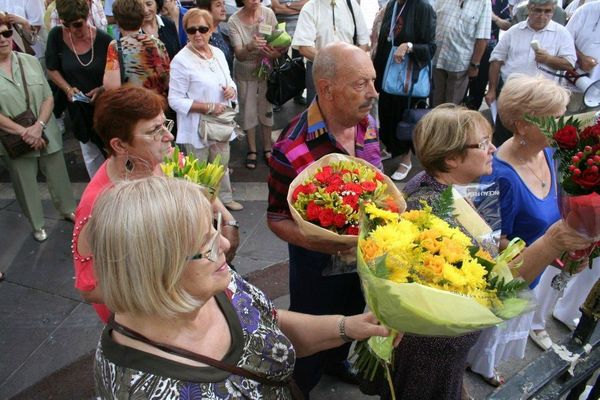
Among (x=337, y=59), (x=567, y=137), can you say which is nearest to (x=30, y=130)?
(x=337, y=59)

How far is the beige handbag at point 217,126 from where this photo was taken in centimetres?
470

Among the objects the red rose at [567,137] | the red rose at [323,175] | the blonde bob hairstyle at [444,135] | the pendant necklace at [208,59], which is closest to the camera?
the red rose at [567,137]

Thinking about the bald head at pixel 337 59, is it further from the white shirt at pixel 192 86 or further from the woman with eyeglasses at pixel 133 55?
the woman with eyeglasses at pixel 133 55

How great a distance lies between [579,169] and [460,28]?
4637mm

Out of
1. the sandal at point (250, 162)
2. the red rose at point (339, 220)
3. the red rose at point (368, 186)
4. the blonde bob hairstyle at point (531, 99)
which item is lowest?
the sandal at point (250, 162)

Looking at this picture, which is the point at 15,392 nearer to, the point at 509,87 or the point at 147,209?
the point at 147,209

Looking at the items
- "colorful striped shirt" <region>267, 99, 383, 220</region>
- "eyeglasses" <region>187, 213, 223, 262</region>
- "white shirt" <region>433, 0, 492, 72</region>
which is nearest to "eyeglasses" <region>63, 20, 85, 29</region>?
"colorful striped shirt" <region>267, 99, 383, 220</region>

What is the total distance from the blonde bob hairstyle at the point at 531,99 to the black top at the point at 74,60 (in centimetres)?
373

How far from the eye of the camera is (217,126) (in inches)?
187

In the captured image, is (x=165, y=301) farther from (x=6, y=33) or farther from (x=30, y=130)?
(x=6, y=33)

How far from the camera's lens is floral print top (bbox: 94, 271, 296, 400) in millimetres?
1479

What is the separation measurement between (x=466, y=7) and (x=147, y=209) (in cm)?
563

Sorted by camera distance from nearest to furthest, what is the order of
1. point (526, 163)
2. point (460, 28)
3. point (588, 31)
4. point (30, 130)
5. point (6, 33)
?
point (526, 163) < point (6, 33) < point (30, 130) < point (588, 31) < point (460, 28)

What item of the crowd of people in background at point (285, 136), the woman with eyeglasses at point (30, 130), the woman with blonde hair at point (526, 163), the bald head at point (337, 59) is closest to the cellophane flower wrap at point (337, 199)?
the crowd of people in background at point (285, 136)
